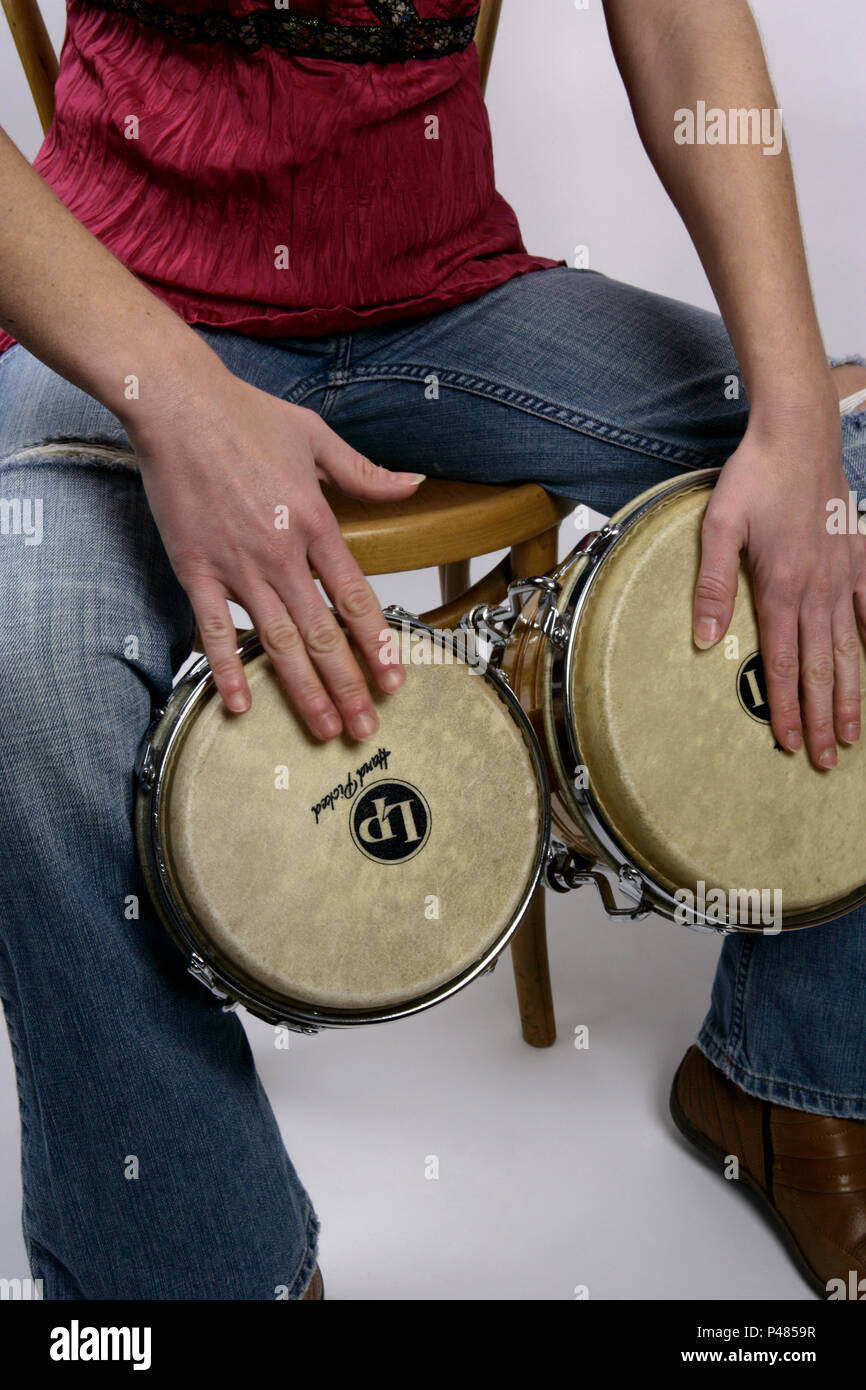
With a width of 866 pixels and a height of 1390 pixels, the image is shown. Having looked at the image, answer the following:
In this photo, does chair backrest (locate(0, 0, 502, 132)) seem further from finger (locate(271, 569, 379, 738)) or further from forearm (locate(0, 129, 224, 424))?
finger (locate(271, 569, 379, 738))

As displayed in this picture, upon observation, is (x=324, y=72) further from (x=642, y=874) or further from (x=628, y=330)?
(x=642, y=874)

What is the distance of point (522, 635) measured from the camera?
1009 millimetres

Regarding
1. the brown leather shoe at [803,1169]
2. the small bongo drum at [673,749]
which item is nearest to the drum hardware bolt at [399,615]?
the small bongo drum at [673,749]

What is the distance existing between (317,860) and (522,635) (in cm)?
26

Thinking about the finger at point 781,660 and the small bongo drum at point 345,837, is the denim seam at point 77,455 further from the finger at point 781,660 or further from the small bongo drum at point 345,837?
the finger at point 781,660

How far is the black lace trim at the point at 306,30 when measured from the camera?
3.42 ft

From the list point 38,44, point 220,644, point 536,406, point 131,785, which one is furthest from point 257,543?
point 38,44

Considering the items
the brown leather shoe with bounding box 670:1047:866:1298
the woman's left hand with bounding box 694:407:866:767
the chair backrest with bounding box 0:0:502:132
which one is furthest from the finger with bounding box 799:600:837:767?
the chair backrest with bounding box 0:0:502:132

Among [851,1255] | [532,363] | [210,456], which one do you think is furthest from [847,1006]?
[210,456]

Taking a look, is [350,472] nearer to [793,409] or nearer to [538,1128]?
[793,409]

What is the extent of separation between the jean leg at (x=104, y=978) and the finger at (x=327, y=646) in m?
0.11

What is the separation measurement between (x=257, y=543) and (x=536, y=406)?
1.32 feet

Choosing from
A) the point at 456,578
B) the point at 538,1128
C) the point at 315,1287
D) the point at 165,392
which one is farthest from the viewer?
the point at 456,578

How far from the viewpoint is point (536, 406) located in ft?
3.72
